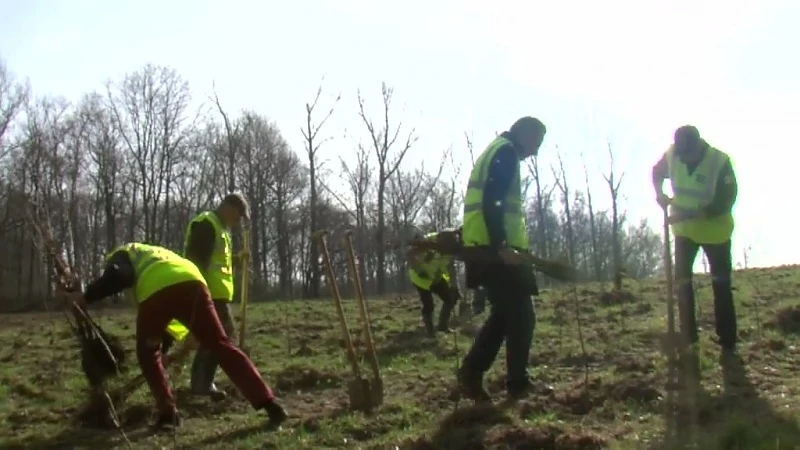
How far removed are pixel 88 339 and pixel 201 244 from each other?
3.75 feet

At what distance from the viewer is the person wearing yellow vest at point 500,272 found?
5559 mm

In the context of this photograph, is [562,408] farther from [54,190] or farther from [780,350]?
[54,190]

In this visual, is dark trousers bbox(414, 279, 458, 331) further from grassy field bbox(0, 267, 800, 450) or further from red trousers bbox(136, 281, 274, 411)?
red trousers bbox(136, 281, 274, 411)

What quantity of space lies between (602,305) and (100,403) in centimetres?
876

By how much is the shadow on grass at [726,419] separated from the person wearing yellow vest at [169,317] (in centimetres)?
253

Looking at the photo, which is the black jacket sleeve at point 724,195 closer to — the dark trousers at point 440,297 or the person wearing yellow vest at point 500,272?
the person wearing yellow vest at point 500,272

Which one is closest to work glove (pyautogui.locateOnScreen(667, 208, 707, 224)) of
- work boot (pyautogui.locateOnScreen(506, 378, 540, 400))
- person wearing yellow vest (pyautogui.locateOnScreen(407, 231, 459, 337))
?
work boot (pyautogui.locateOnScreen(506, 378, 540, 400))

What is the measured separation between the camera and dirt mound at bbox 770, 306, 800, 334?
25.7ft

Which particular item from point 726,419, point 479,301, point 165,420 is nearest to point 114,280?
point 165,420

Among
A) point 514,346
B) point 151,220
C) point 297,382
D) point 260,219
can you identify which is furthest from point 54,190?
point 514,346

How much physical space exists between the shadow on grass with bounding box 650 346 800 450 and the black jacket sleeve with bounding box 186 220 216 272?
12.3 feet

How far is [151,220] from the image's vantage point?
4031cm

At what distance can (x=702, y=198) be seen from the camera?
22.2ft

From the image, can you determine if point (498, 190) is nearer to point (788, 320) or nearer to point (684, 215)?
point (684, 215)
